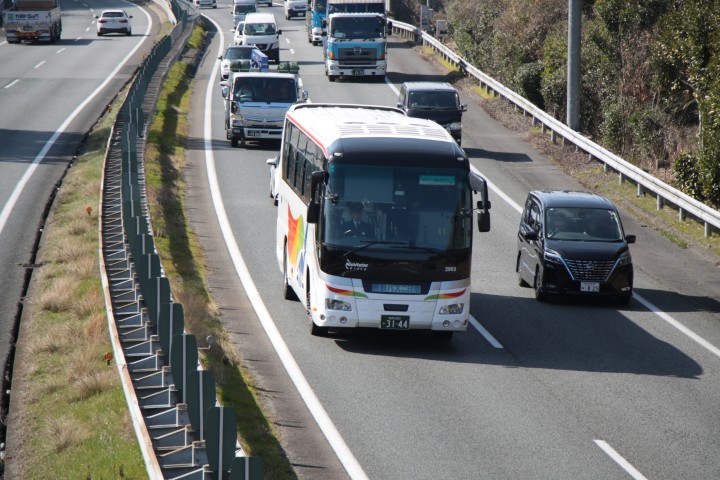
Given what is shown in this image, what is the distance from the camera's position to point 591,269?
18.9m

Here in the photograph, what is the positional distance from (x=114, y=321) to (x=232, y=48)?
119 ft

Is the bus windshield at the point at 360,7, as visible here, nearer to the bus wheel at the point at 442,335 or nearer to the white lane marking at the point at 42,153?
the white lane marking at the point at 42,153

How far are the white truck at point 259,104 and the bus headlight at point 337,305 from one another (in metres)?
18.5

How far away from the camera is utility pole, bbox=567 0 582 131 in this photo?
33469 mm

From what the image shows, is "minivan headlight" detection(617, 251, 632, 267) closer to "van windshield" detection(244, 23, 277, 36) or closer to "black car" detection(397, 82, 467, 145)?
"black car" detection(397, 82, 467, 145)

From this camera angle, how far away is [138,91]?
33969 mm

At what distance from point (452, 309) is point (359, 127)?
10.6ft

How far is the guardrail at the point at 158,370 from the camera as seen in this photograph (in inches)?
368

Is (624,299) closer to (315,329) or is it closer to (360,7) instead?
(315,329)

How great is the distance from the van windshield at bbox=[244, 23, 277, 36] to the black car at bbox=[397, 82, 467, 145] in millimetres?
24282

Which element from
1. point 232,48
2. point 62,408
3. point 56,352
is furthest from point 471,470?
point 232,48

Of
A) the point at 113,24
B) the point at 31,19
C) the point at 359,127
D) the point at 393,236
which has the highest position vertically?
the point at 31,19

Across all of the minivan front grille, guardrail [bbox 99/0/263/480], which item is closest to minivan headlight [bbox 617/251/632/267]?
the minivan front grille

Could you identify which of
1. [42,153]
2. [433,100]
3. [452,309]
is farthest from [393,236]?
[42,153]
